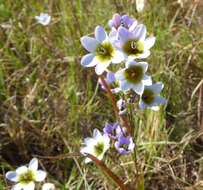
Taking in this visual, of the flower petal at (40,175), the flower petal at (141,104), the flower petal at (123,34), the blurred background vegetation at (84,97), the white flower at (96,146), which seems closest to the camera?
the flower petal at (123,34)

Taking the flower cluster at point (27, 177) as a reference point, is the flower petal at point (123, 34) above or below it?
above

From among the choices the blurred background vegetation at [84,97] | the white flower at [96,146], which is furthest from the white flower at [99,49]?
the blurred background vegetation at [84,97]

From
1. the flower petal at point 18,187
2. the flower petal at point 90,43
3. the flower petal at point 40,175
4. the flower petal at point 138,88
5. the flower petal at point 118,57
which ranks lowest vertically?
the flower petal at point 18,187

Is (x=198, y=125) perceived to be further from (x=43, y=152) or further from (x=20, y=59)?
(x=20, y=59)

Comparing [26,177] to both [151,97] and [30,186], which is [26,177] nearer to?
[30,186]

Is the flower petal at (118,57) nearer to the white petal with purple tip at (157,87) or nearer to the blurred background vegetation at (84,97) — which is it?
the white petal with purple tip at (157,87)

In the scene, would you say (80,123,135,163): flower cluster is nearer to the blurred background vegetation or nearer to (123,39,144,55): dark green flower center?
the blurred background vegetation

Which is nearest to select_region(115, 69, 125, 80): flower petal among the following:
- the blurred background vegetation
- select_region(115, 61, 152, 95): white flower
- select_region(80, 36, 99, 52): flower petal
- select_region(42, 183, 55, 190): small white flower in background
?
select_region(115, 61, 152, 95): white flower
